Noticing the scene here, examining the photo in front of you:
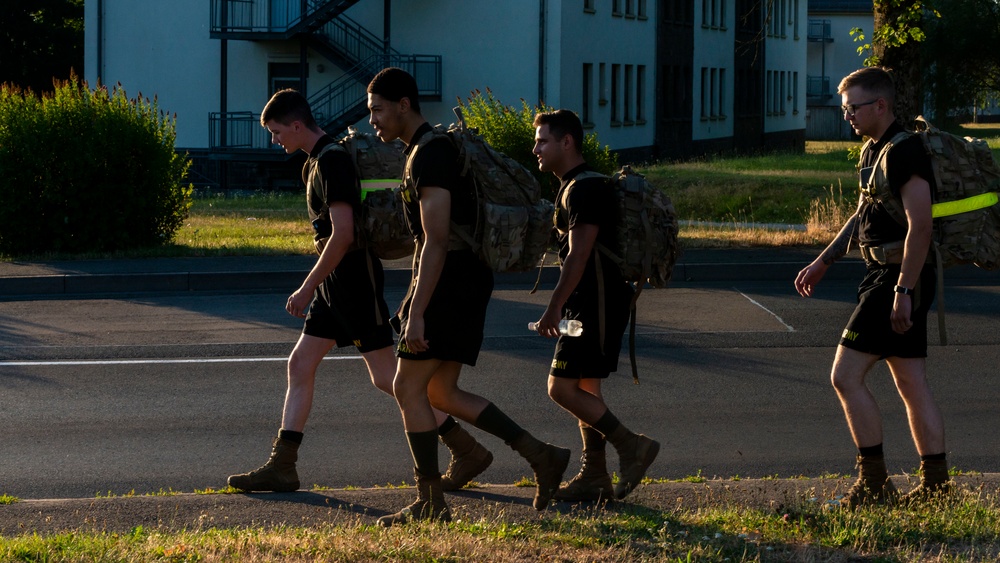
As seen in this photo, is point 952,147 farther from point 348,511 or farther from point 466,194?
point 348,511

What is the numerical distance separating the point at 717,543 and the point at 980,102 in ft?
186

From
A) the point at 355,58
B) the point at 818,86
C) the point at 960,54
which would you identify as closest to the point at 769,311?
the point at 355,58

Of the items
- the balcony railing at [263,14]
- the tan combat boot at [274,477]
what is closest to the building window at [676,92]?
the balcony railing at [263,14]

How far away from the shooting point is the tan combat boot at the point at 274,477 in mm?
6297

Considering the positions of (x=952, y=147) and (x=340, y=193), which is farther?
(x=340, y=193)

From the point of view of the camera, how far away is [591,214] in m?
5.64

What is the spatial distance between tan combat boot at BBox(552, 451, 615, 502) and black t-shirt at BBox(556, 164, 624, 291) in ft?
2.52

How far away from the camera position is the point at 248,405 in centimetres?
864

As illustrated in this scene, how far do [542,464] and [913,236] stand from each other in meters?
1.77

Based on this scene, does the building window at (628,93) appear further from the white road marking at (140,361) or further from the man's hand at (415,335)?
the man's hand at (415,335)

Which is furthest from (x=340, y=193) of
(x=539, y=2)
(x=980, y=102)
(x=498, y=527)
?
(x=980, y=102)

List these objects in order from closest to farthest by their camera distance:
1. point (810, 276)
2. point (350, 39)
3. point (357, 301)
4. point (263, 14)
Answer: point (810, 276) → point (357, 301) → point (263, 14) → point (350, 39)

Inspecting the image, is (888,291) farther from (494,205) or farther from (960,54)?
(960,54)

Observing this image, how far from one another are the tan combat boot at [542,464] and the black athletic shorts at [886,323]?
4.30 ft
